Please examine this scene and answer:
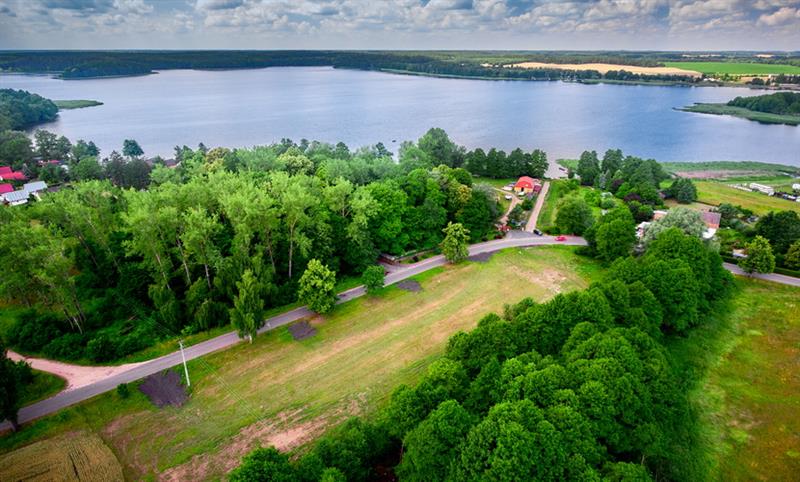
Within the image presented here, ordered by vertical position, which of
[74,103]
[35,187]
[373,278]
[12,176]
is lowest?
[373,278]

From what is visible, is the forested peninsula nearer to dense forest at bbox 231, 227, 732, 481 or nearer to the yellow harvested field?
the yellow harvested field

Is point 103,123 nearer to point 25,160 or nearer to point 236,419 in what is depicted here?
point 25,160

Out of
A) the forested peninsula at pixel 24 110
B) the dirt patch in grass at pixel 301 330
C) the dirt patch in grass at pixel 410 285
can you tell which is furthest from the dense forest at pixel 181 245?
the forested peninsula at pixel 24 110

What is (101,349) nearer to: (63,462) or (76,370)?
(76,370)

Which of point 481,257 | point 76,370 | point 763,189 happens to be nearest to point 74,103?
point 76,370

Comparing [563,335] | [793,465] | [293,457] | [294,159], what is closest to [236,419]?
[293,457]
